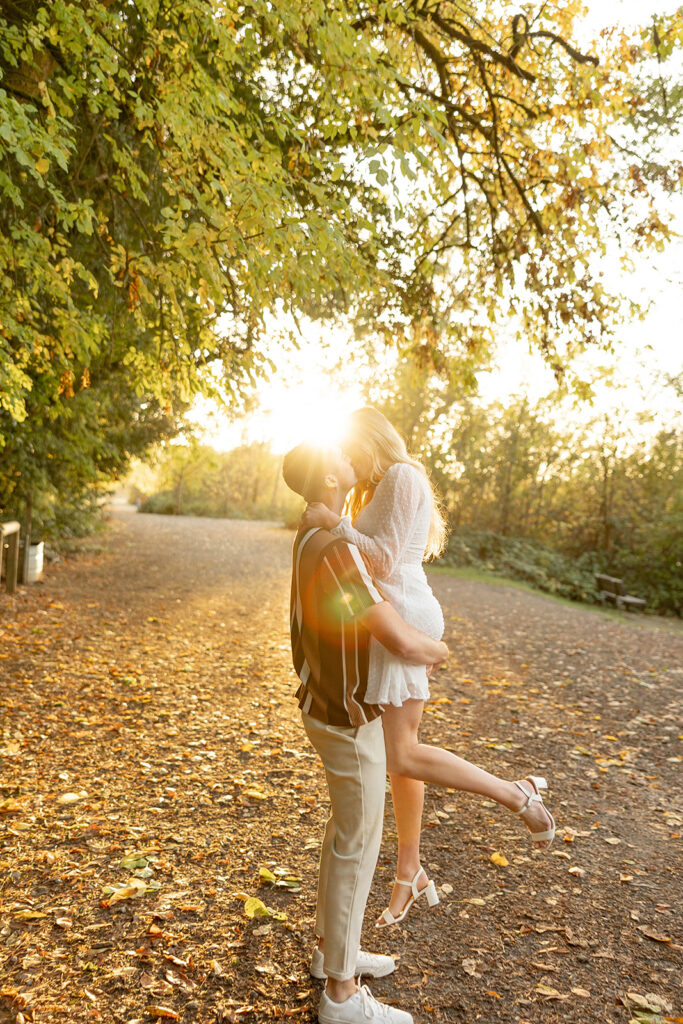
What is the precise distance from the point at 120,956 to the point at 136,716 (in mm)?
3317

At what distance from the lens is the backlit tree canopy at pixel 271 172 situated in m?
5.13

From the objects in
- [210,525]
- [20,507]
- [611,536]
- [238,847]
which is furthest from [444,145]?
[210,525]

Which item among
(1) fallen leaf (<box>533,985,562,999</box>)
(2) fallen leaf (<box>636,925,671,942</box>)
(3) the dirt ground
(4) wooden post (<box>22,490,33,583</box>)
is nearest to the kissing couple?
(3) the dirt ground

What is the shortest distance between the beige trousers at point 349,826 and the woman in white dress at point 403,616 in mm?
A: 274

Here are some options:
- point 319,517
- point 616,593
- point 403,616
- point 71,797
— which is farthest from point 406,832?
point 616,593

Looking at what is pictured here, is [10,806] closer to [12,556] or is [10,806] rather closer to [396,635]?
[396,635]

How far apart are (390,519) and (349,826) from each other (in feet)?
3.41

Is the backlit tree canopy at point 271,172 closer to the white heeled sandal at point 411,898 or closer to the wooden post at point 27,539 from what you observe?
the wooden post at point 27,539

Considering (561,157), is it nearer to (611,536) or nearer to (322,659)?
(322,659)

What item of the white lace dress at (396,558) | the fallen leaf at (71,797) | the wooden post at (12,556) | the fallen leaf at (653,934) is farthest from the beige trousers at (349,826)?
the wooden post at (12,556)

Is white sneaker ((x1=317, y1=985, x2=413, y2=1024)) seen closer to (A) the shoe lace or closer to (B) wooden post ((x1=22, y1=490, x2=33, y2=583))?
(A) the shoe lace

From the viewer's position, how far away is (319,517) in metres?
2.54

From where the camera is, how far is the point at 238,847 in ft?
13.7

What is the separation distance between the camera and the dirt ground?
3.00 meters
